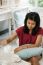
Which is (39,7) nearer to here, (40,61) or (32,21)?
(32,21)

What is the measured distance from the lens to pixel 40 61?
1.56 m

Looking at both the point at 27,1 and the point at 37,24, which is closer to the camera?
the point at 37,24

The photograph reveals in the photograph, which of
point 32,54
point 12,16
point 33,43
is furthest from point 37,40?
point 12,16

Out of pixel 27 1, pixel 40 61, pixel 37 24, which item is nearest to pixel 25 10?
pixel 27 1

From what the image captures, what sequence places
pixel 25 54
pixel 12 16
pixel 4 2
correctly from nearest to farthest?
pixel 25 54 → pixel 12 16 → pixel 4 2

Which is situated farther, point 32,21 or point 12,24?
point 12,24

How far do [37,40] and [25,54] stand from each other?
8.9 inches

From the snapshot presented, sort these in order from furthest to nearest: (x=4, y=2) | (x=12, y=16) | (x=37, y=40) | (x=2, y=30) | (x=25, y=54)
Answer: (x=2, y=30)
(x=4, y=2)
(x=12, y=16)
(x=37, y=40)
(x=25, y=54)

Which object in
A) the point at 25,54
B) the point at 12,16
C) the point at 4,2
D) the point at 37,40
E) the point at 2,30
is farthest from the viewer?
the point at 2,30

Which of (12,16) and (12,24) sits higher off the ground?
(12,16)

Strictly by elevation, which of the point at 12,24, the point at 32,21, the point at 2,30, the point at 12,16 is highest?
the point at 32,21

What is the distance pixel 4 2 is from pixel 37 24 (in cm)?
137

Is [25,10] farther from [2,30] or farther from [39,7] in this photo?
[2,30]

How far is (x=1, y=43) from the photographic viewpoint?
169cm
